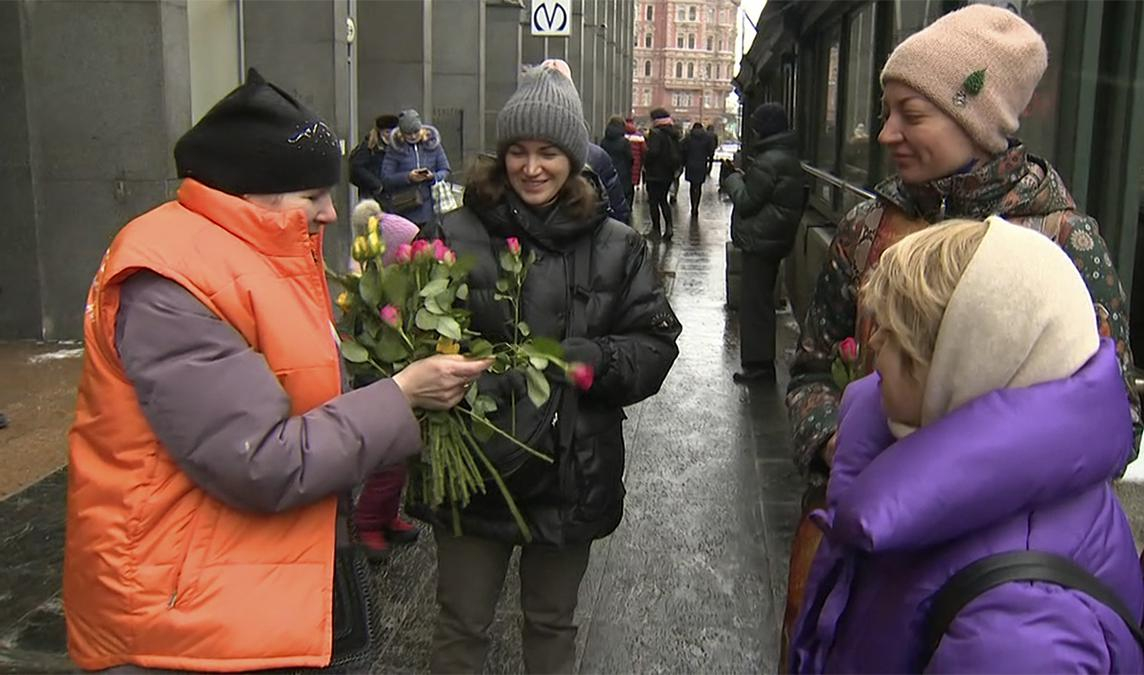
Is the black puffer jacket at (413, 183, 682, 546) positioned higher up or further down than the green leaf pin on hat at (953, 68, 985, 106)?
further down

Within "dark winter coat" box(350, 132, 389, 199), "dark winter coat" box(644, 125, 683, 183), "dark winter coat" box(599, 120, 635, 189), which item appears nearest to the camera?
"dark winter coat" box(350, 132, 389, 199)

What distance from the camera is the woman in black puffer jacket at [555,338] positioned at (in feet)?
9.84

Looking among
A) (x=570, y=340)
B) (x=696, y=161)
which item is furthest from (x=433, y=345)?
(x=696, y=161)

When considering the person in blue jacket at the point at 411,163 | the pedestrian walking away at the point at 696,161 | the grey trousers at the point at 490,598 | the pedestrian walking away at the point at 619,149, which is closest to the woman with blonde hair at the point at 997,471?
the grey trousers at the point at 490,598

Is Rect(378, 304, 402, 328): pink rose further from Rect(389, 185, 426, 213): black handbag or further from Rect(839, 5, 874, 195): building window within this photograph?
Rect(389, 185, 426, 213): black handbag

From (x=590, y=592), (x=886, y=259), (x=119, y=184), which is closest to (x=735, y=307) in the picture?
(x=119, y=184)

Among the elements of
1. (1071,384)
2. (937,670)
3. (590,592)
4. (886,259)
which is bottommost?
(590,592)

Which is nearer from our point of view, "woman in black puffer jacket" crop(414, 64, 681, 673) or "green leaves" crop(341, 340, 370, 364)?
"green leaves" crop(341, 340, 370, 364)

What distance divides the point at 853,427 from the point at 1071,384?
0.40 meters

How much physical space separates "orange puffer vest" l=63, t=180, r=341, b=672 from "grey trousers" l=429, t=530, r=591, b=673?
99cm

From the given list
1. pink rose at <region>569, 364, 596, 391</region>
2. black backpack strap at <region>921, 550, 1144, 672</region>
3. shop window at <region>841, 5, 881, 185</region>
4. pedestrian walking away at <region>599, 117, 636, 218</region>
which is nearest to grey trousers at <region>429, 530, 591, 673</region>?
pink rose at <region>569, 364, 596, 391</region>

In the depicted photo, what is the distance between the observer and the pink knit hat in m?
2.41

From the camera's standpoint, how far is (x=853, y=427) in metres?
1.82

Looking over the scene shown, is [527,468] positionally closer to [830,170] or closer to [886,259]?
[886,259]
